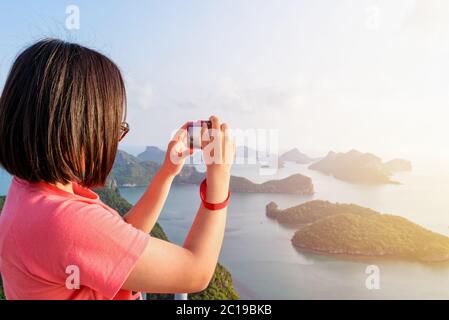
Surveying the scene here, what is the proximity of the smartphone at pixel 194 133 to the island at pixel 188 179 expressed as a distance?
2.46 ft

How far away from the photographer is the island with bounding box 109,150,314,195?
1.86 metres

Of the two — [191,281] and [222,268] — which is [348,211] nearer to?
[222,268]

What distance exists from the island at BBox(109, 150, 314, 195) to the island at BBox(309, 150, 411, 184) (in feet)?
0.97

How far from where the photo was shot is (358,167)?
13.2 feet

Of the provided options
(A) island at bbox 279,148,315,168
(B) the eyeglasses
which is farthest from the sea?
(B) the eyeglasses

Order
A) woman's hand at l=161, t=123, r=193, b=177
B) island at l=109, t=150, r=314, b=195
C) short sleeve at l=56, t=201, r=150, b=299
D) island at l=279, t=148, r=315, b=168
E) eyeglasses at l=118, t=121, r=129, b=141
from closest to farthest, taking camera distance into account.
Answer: short sleeve at l=56, t=201, r=150, b=299 < eyeglasses at l=118, t=121, r=129, b=141 < woman's hand at l=161, t=123, r=193, b=177 < island at l=109, t=150, r=314, b=195 < island at l=279, t=148, r=315, b=168

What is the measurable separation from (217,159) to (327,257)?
3.65 metres

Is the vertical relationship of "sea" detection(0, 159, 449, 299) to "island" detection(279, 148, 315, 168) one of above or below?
below

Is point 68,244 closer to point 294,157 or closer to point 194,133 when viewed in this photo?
point 194,133

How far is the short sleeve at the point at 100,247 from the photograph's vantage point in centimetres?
39

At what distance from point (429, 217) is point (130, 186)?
9.10ft

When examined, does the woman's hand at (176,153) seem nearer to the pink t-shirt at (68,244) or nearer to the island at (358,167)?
the pink t-shirt at (68,244)

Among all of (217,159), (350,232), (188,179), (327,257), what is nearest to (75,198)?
(217,159)

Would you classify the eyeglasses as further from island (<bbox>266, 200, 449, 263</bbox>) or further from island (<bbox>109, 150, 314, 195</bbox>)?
island (<bbox>266, 200, 449, 263</bbox>)
